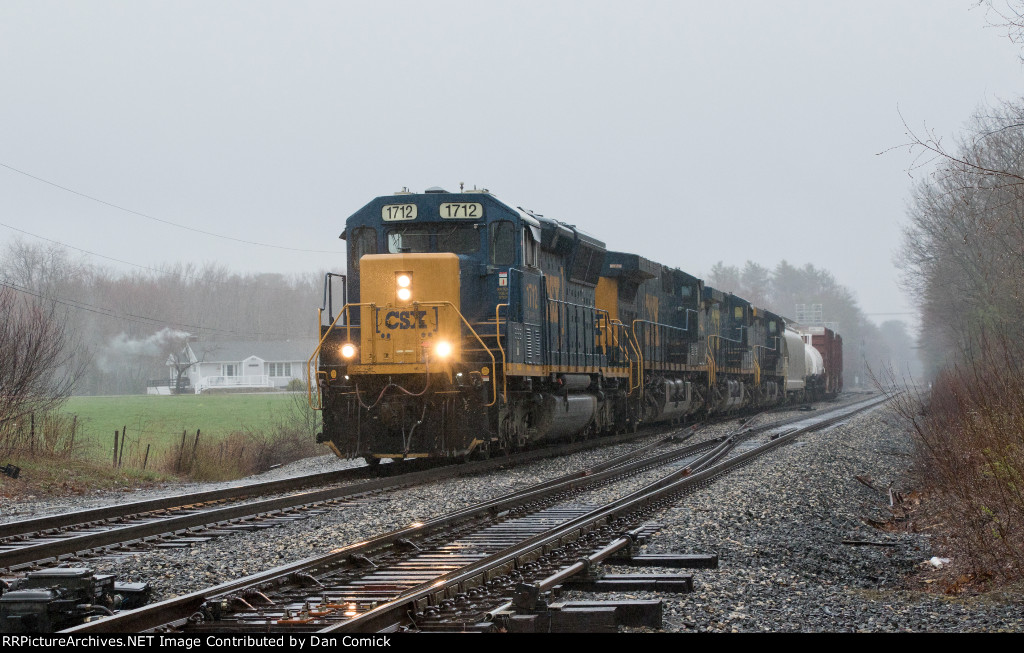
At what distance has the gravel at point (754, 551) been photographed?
5.45 m

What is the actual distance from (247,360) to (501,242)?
253 feet

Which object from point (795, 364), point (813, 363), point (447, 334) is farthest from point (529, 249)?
point (813, 363)

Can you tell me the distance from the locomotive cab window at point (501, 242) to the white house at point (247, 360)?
72634 millimetres

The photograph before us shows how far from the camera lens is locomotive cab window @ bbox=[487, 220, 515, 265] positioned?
13781mm

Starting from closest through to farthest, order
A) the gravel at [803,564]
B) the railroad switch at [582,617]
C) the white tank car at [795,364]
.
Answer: the railroad switch at [582,617]
the gravel at [803,564]
the white tank car at [795,364]

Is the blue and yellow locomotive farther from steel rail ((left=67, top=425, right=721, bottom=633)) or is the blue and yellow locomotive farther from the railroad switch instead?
the railroad switch

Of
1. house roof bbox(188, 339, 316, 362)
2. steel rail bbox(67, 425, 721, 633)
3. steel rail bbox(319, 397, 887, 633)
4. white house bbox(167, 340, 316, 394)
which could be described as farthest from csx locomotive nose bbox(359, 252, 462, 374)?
house roof bbox(188, 339, 316, 362)

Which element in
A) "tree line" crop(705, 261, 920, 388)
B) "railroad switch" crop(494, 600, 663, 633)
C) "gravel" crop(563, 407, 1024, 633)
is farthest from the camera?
"tree line" crop(705, 261, 920, 388)

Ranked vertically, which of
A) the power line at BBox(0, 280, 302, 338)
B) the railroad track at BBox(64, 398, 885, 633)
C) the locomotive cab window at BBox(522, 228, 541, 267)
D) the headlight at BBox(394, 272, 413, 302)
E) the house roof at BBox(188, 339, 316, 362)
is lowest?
the railroad track at BBox(64, 398, 885, 633)

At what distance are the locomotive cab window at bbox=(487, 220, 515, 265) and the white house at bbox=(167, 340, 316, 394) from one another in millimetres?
72634

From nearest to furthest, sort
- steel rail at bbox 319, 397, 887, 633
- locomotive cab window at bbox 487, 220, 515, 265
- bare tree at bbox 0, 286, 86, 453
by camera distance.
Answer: steel rail at bbox 319, 397, 887, 633
locomotive cab window at bbox 487, 220, 515, 265
bare tree at bbox 0, 286, 86, 453

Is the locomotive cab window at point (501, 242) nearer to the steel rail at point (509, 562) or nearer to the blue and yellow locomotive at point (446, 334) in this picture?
the blue and yellow locomotive at point (446, 334)

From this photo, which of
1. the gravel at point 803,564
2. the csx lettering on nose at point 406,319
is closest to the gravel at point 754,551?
the gravel at point 803,564

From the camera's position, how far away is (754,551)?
7617 mm
